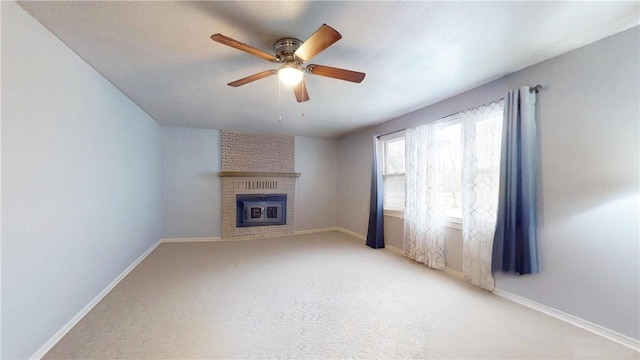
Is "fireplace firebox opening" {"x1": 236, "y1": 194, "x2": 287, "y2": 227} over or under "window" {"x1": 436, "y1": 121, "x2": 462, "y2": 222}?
under

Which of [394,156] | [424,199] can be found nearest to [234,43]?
[424,199]

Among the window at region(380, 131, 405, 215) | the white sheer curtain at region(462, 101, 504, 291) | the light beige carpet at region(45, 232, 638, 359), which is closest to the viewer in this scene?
the light beige carpet at region(45, 232, 638, 359)

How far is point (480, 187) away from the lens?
8.66 feet

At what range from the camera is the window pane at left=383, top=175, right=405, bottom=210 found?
403 cm

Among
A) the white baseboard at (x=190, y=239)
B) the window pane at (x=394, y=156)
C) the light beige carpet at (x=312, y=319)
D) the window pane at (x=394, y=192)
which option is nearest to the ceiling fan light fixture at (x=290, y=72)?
the light beige carpet at (x=312, y=319)

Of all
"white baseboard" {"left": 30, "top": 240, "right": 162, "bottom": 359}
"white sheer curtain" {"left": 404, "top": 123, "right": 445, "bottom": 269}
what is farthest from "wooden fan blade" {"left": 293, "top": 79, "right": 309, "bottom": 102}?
"white baseboard" {"left": 30, "top": 240, "right": 162, "bottom": 359}

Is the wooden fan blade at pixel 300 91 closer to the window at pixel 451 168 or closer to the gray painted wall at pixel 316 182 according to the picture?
the window at pixel 451 168

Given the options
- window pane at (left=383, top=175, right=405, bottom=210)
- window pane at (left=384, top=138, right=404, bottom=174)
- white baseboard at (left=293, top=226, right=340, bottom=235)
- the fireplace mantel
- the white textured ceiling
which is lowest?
white baseboard at (left=293, top=226, right=340, bottom=235)

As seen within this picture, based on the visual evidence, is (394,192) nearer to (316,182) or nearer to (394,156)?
(394,156)

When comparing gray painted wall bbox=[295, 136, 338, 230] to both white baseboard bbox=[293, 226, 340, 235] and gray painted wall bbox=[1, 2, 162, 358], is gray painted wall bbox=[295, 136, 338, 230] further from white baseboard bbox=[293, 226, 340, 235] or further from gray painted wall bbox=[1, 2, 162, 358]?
gray painted wall bbox=[1, 2, 162, 358]

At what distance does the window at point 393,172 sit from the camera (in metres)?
4.02

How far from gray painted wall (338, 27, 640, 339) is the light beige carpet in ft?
0.89

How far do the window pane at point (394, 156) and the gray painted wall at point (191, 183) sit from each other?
3390 mm

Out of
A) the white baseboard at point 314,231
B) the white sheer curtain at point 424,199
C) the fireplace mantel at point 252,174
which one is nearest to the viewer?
the white sheer curtain at point 424,199
